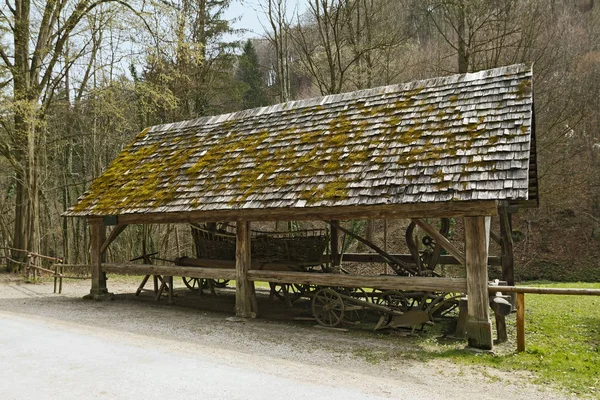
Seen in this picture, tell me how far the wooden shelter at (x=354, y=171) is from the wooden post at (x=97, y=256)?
1.1 inches

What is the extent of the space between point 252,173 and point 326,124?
1905mm

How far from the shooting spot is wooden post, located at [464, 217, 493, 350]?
287 inches

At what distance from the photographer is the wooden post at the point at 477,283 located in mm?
7293

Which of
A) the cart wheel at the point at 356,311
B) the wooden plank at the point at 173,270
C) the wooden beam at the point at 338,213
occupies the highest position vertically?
the wooden beam at the point at 338,213

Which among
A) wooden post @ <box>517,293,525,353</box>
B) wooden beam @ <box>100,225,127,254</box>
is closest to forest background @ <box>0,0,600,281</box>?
wooden beam @ <box>100,225,127,254</box>

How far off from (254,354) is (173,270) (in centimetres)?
475

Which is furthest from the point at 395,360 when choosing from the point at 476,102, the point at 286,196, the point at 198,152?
the point at 198,152

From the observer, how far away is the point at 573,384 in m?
5.67

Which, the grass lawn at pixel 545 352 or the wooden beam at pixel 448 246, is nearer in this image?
the grass lawn at pixel 545 352

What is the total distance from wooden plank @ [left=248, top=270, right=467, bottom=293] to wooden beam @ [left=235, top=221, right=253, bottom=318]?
0.17 metres

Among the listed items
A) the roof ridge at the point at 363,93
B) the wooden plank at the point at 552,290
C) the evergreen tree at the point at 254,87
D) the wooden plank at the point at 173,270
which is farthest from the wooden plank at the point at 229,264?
the evergreen tree at the point at 254,87

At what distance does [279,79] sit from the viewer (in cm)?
2256

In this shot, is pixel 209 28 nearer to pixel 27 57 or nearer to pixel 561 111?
pixel 27 57

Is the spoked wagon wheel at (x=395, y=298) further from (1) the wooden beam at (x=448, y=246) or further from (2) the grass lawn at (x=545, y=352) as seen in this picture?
(1) the wooden beam at (x=448, y=246)
